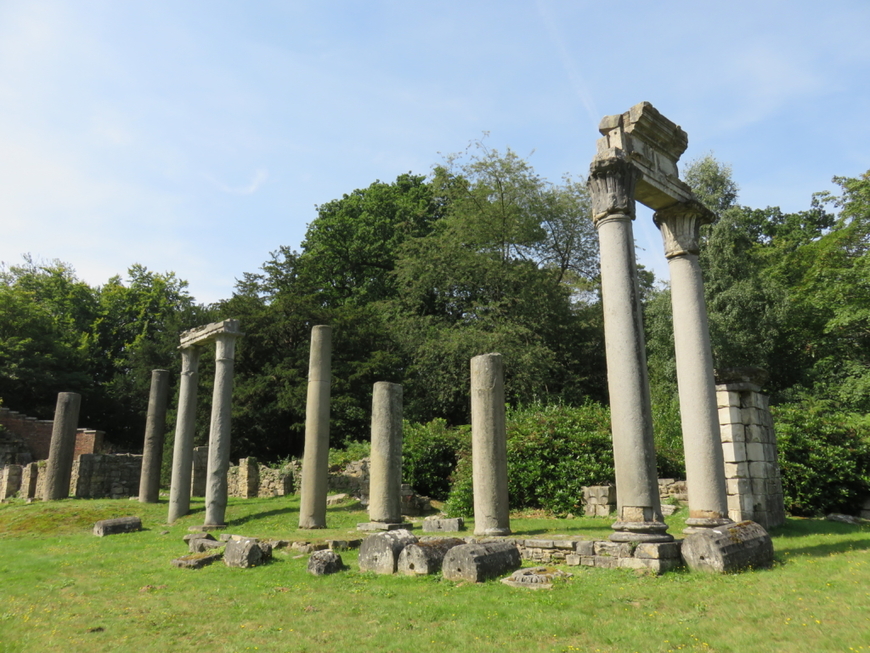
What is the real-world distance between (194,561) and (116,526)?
690cm

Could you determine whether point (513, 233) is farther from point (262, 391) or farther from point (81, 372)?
point (81, 372)

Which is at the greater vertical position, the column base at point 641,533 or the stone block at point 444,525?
the column base at point 641,533

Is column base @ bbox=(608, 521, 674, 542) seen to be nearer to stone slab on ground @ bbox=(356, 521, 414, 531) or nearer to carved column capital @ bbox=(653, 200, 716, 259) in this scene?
carved column capital @ bbox=(653, 200, 716, 259)

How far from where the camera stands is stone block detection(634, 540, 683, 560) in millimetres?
8836

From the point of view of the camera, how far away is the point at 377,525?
1452 centimetres

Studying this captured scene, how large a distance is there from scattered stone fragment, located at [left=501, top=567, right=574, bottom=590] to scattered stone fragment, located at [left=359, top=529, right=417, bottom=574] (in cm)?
196

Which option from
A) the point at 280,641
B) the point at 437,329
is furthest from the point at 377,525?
the point at 437,329

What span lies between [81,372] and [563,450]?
3404cm

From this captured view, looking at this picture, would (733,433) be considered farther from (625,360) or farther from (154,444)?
(154,444)

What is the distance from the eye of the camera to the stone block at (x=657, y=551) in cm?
884

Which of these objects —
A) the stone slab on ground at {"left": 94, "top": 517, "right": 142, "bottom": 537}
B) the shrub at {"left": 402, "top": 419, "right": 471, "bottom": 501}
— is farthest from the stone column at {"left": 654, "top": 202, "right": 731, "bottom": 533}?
the stone slab on ground at {"left": 94, "top": 517, "right": 142, "bottom": 537}

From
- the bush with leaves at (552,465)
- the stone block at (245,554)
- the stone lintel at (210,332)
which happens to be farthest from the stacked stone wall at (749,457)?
the stone lintel at (210,332)

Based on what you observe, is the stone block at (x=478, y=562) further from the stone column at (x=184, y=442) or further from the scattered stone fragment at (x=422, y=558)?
the stone column at (x=184, y=442)

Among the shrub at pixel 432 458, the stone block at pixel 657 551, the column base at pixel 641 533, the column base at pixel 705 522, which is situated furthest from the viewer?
the shrub at pixel 432 458
